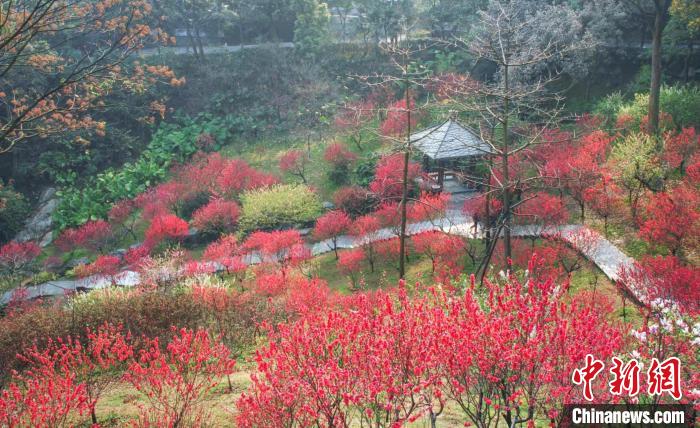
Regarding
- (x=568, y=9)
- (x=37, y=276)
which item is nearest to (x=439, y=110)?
(x=568, y=9)

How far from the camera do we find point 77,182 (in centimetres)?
2664

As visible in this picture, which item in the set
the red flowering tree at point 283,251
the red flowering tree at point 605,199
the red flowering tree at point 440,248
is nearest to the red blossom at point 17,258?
the red flowering tree at point 283,251

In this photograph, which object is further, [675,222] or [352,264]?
[352,264]

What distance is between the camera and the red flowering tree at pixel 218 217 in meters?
20.5

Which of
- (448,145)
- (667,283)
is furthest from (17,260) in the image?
(667,283)

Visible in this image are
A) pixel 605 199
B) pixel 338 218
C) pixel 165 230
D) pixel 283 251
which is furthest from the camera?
pixel 165 230

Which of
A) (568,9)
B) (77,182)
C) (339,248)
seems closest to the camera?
(339,248)

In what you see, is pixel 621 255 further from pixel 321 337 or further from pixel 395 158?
pixel 321 337

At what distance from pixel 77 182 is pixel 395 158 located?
16.9 m

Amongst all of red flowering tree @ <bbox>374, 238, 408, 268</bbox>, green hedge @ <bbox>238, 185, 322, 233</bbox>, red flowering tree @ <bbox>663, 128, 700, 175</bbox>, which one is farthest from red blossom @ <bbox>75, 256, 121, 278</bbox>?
red flowering tree @ <bbox>663, 128, 700, 175</bbox>

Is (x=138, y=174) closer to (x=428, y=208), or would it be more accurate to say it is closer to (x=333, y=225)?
(x=333, y=225)

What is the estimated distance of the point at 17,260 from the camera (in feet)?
64.8

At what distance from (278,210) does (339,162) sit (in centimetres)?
436

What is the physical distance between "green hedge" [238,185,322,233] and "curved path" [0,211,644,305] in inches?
67.1
